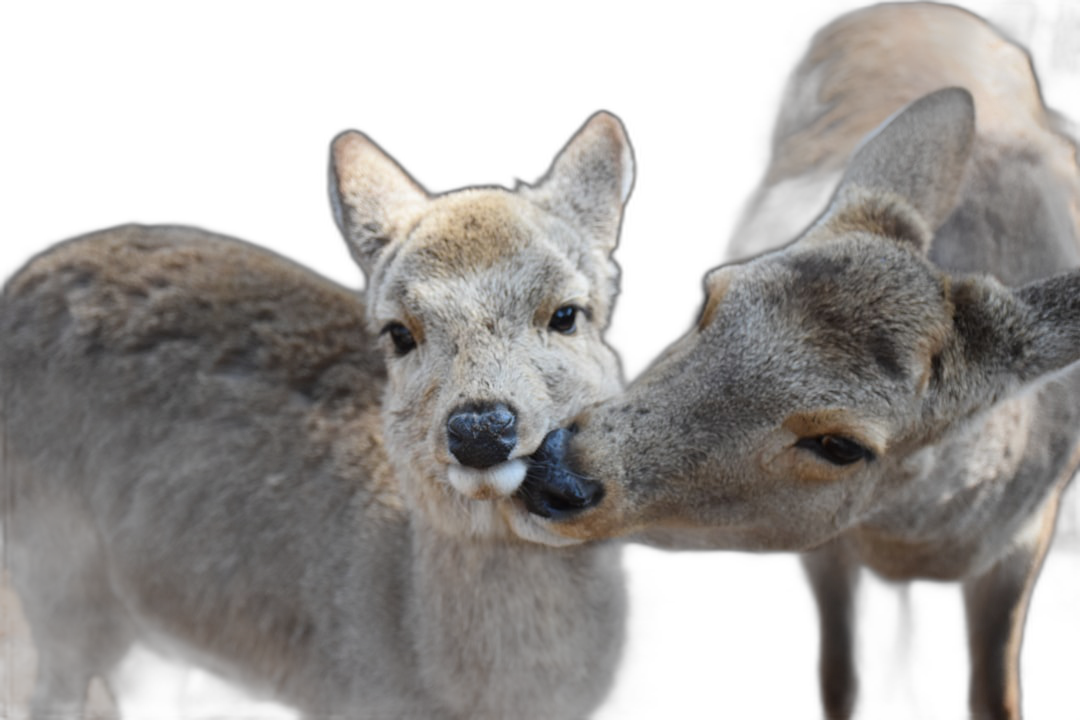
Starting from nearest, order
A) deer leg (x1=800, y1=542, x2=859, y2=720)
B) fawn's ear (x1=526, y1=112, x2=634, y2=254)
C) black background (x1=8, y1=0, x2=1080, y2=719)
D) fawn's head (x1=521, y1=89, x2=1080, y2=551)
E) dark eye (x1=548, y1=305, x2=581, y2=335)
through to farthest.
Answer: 1. fawn's head (x1=521, y1=89, x2=1080, y2=551)
2. dark eye (x1=548, y1=305, x2=581, y2=335)
3. fawn's ear (x1=526, y1=112, x2=634, y2=254)
4. deer leg (x1=800, y1=542, x2=859, y2=720)
5. black background (x1=8, y1=0, x2=1080, y2=719)

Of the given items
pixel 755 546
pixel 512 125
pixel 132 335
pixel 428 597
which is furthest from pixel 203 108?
pixel 755 546

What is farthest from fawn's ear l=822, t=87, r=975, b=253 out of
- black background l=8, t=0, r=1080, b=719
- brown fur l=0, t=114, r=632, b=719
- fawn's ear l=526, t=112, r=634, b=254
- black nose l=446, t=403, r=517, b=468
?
black background l=8, t=0, r=1080, b=719

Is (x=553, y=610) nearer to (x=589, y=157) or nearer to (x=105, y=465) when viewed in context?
(x=589, y=157)

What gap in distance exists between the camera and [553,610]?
3297 millimetres

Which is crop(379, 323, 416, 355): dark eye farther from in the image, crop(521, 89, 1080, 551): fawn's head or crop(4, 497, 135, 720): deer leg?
crop(4, 497, 135, 720): deer leg

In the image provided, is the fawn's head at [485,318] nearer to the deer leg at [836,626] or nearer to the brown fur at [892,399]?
the brown fur at [892,399]

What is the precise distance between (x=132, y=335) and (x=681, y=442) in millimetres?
2142

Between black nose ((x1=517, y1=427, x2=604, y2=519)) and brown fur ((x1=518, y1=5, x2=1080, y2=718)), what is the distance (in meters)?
0.01

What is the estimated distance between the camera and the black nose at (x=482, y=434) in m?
2.69

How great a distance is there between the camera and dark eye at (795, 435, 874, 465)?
114 inches

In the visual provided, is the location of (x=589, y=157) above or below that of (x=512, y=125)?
above

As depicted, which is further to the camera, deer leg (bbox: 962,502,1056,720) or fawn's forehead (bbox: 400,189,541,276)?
deer leg (bbox: 962,502,1056,720)

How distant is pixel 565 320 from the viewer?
3.17 m

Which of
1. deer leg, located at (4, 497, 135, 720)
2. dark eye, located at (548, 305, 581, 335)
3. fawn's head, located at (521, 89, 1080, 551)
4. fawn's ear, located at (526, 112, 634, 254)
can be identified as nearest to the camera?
fawn's head, located at (521, 89, 1080, 551)
